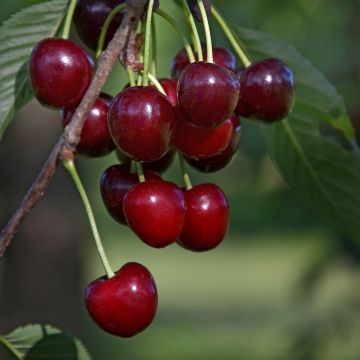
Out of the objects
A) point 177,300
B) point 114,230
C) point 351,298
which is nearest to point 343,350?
point 351,298

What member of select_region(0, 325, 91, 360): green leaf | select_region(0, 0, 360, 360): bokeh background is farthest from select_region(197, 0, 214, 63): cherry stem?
select_region(0, 0, 360, 360): bokeh background

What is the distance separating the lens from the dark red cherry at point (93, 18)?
161 cm

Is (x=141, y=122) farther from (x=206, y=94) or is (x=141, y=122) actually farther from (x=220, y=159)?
(x=220, y=159)

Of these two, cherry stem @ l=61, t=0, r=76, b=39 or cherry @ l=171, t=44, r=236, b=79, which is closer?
cherry stem @ l=61, t=0, r=76, b=39

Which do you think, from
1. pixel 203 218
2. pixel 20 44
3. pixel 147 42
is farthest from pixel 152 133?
pixel 20 44

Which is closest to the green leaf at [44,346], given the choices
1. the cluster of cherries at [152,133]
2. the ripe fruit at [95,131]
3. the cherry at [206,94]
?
the cluster of cherries at [152,133]

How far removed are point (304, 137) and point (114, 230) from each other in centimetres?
2138

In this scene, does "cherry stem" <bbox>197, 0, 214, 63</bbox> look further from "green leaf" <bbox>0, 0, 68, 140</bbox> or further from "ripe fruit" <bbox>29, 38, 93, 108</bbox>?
"green leaf" <bbox>0, 0, 68, 140</bbox>

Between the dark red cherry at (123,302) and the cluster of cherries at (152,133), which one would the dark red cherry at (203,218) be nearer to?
the cluster of cherries at (152,133)

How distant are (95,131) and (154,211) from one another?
0.19 metres

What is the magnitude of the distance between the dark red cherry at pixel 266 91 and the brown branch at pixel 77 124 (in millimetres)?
224

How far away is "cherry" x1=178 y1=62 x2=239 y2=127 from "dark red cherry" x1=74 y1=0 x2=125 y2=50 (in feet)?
1.01

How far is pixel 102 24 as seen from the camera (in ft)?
5.25

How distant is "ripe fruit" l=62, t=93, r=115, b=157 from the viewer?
1.52m
